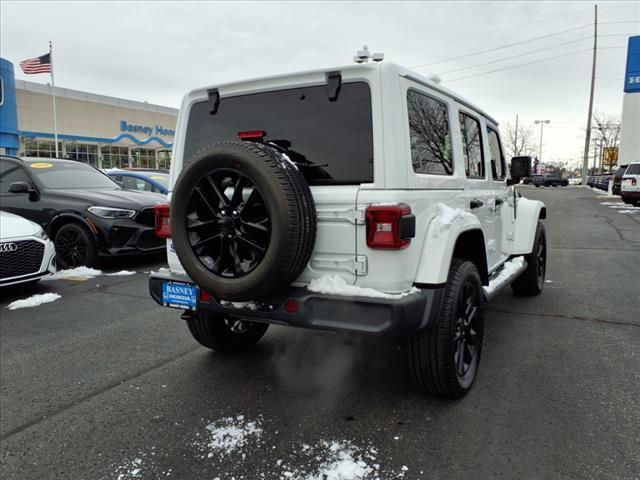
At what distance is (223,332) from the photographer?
3.74 m

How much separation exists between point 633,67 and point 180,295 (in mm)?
39362

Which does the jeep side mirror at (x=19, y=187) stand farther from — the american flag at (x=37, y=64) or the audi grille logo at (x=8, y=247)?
the american flag at (x=37, y=64)

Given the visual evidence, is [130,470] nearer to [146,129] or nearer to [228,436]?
[228,436]

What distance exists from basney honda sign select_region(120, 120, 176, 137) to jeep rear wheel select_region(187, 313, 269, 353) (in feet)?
140

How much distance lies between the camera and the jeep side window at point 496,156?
4.42m

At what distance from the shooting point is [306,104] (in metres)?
2.88

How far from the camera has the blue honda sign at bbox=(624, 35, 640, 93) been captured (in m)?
31.8

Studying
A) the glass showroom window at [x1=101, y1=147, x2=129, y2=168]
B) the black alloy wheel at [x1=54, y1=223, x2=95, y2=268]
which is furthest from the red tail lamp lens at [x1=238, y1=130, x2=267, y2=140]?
the glass showroom window at [x1=101, y1=147, x2=129, y2=168]

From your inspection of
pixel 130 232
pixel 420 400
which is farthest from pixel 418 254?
pixel 130 232

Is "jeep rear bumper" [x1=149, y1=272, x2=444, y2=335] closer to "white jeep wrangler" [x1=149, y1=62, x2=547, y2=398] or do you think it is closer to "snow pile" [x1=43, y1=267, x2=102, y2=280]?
"white jeep wrangler" [x1=149, y1=62, x2=547, y2=398]

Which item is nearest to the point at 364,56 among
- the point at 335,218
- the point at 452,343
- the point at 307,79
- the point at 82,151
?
the point at 307,79

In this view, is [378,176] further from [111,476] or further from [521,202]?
[521,202]

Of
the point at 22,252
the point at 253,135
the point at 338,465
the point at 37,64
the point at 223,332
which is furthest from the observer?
the point at 37,64

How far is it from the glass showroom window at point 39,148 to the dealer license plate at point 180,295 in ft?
123
